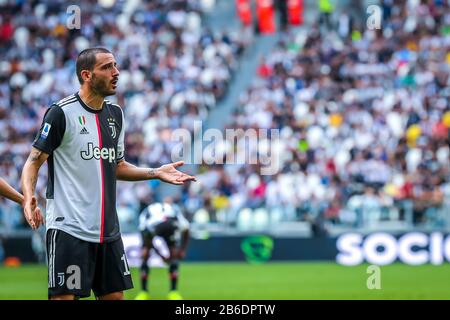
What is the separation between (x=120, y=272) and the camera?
759cm

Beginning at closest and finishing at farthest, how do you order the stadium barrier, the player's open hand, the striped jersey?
the player's open hand, the striped jersey, the stadium barrier

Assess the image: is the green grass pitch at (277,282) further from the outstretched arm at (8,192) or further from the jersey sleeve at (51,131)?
the jersey sleeve at (51,131)

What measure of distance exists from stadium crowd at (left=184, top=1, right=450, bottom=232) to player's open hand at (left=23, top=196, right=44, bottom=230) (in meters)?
16.8

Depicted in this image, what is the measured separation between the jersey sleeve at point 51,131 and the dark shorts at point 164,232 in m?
8.71

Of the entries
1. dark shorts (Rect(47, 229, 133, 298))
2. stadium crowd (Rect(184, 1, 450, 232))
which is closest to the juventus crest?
dark shorts (Rect(47, 229, 133, 298))

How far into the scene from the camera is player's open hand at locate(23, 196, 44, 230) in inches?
282

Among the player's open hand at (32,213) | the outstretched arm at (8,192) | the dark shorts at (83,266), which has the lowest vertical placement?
the dark shorts at (83,266)

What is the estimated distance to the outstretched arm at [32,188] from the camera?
7.17 meters

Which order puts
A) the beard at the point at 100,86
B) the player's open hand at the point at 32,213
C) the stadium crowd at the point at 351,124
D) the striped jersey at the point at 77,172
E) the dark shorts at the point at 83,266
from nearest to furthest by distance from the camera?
the player's open hand at the point at 32,213, the dark shorts at the point at 83,266, the striped jersey at the point at 77,172, the beard at the point at 100,86, the stadium crowd at the point at 351,124

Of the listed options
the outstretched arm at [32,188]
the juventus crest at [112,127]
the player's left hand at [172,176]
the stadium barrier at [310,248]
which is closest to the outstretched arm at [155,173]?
the player's left hand at [172,176]

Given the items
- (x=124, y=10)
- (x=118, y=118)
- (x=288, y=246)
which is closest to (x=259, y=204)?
(x=288, y=246)

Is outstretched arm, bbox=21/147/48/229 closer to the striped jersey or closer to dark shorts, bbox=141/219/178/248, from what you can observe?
the striped jersey

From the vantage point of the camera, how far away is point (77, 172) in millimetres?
7535

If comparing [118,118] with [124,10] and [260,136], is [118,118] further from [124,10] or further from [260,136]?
[124,10]
